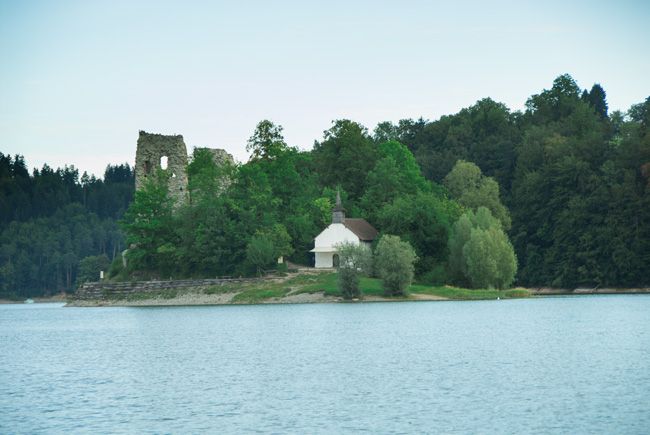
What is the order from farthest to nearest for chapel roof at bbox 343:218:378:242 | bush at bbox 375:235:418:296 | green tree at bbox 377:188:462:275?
chapel roof at bbox 343:218:378:242
green tree at bbox 377:188:462:275
bush at bbox 375:235:418:296

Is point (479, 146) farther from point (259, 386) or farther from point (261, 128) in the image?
point (259, 386)

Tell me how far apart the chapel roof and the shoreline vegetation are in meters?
6.76

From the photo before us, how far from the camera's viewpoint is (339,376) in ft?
109

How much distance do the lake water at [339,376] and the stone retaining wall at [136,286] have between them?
2150cm

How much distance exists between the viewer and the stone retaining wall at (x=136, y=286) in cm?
8138

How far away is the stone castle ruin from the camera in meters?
87.1

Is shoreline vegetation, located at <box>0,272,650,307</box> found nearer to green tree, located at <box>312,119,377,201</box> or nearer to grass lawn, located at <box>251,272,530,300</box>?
grass lawn, located at <box>251,272,530,300</box>

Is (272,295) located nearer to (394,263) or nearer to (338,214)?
(338,214)

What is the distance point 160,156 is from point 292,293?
18875 mm

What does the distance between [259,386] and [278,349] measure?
37.0ft

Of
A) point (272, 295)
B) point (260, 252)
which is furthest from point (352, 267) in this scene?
point (260, 252)

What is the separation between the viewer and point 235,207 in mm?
83562

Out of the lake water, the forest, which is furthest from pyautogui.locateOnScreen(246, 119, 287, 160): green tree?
the lake water

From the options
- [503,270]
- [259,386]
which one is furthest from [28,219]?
[259,386]
